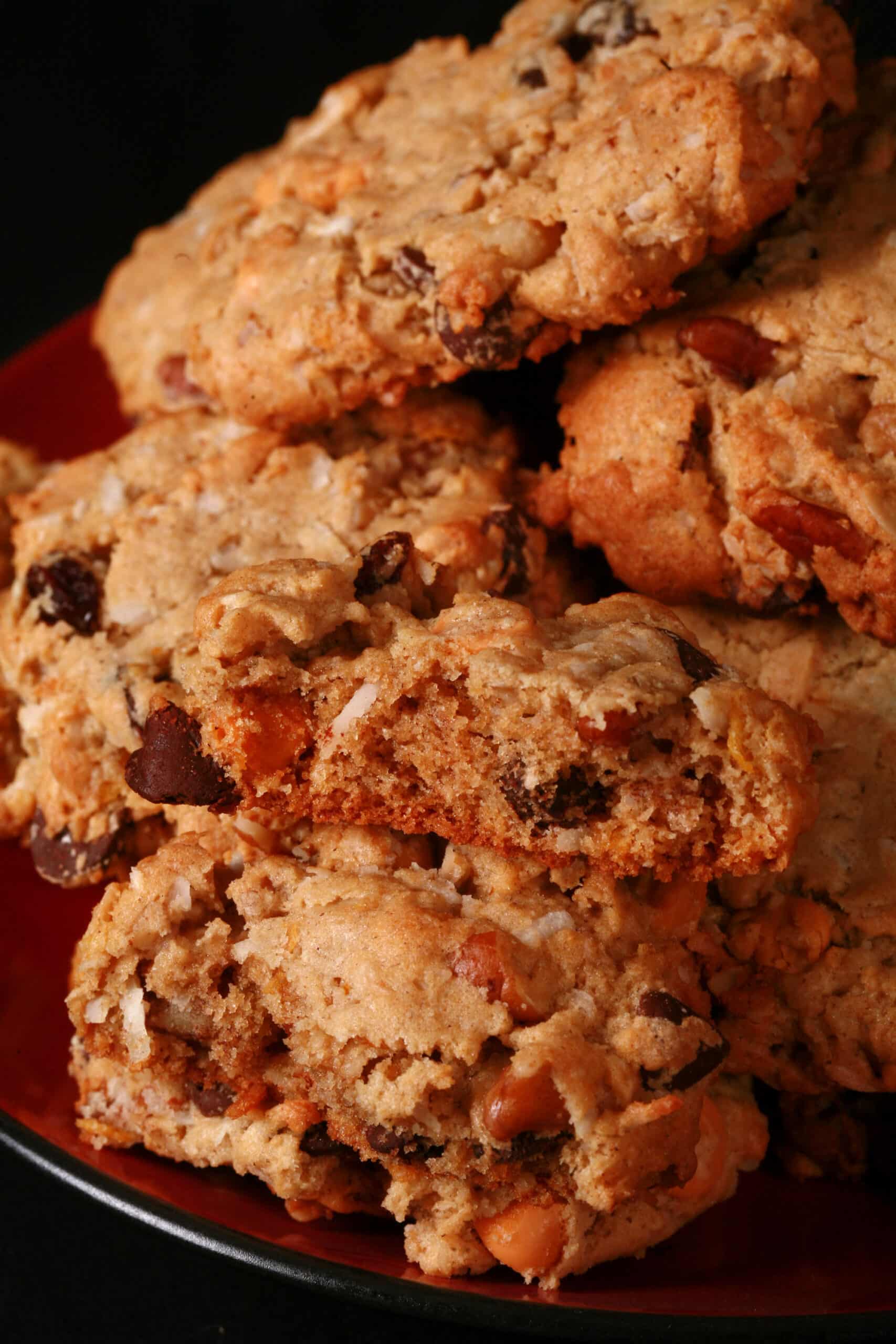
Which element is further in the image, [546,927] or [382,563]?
[382,563]

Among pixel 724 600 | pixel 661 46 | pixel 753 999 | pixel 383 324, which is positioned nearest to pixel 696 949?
pixel 753 999

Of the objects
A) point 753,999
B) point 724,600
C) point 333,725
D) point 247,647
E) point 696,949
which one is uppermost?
point 247,647

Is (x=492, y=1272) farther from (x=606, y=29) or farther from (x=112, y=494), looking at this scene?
(x=606, y=29)

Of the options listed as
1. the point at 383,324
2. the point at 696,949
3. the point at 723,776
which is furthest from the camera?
the point at 383,324

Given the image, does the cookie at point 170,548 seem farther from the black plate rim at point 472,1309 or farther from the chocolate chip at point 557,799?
the black plate rim at point 472,1309

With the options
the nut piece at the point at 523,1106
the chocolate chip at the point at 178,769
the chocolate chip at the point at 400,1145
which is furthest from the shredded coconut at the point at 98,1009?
the nut piece at the point at 523,1106

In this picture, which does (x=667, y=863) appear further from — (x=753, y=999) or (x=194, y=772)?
(x=194, y=772)

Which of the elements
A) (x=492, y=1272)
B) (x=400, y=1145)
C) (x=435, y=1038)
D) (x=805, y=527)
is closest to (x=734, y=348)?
(x=805, y=527)

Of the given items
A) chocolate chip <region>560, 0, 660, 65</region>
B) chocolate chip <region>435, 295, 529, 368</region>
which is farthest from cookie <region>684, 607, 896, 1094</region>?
chocolate chip <region>560, 0, 660, 65</region>
